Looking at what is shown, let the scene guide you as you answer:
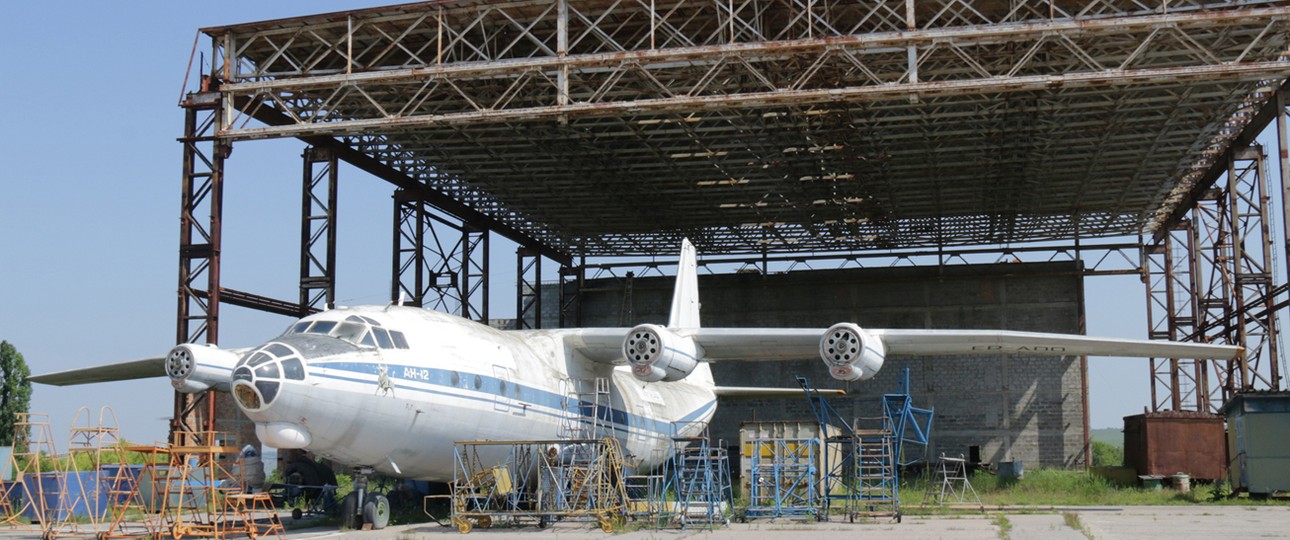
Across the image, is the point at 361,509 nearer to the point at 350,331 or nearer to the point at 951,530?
the point at 350,331

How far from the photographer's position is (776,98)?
89.2 feet

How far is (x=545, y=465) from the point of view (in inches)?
816

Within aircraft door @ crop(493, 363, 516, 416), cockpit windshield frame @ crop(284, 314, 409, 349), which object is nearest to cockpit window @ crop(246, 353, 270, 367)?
cockpit windshield frame @ crop(284, 314, 409, 349)

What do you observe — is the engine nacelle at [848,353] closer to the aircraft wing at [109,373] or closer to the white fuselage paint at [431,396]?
the white fuselage paint at [431,396]

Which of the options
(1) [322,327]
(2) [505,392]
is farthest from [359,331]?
(2) [505,392]

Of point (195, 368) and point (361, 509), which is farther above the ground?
point (195, 368)

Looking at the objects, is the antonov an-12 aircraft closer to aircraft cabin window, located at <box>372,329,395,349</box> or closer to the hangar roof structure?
aircraft cabin window, located at <box>372,329,395,349</box>

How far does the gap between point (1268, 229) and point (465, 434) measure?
74.1ft

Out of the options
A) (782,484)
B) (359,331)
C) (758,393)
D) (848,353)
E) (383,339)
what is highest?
(359,331)

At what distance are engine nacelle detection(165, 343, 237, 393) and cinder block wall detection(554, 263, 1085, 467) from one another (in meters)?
27.5

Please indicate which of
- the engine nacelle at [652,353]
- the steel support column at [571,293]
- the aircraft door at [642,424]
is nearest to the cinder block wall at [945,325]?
the steel support column at [571,293]

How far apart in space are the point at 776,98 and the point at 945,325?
843 inches

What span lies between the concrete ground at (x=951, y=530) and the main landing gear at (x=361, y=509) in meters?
Answer: 0.34

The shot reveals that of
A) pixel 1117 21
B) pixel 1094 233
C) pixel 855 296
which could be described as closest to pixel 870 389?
pixel 855 296
